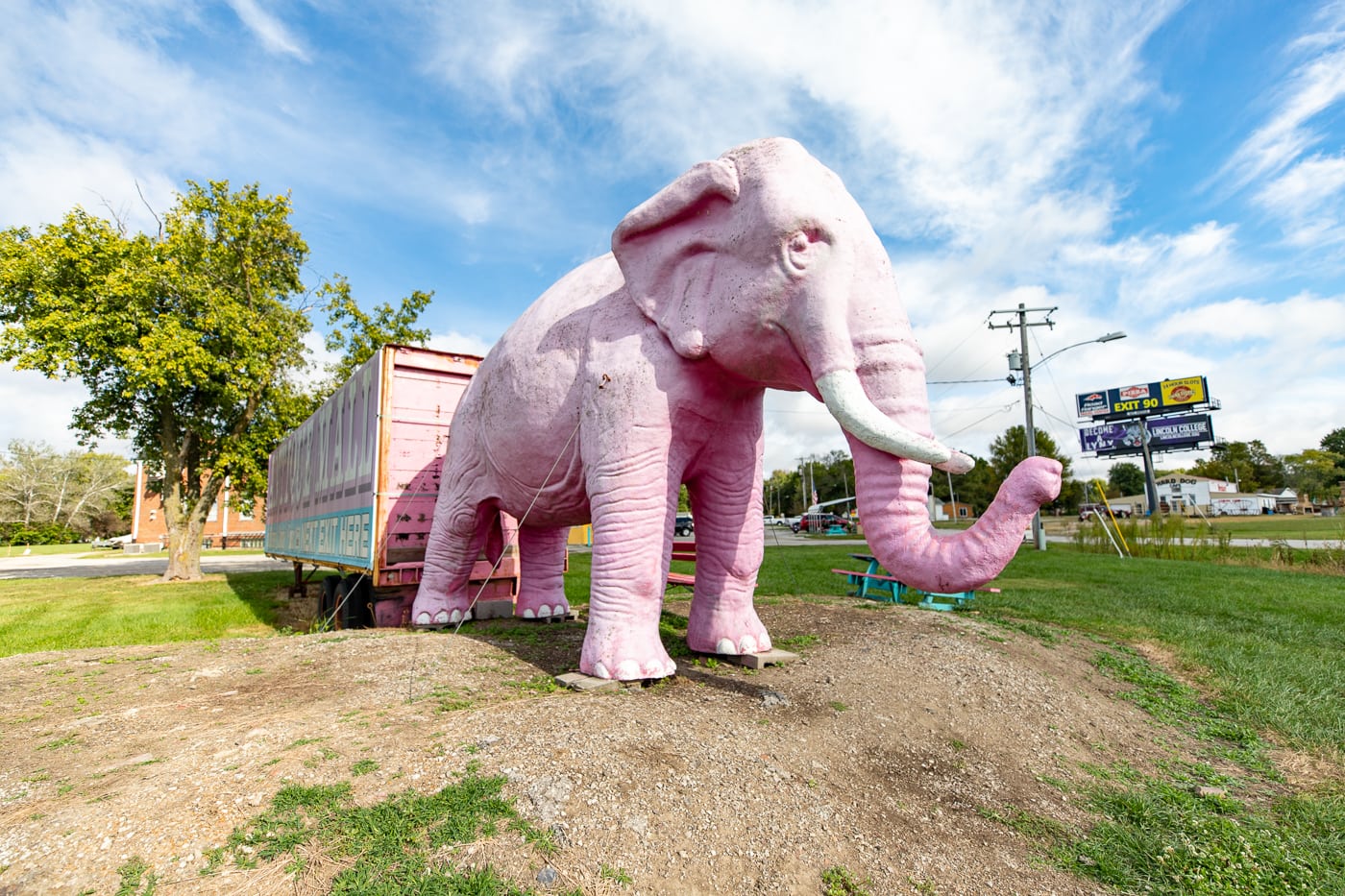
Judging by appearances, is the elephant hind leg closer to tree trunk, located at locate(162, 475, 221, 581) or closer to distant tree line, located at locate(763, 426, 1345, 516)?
tree trunk, located at locate(162, 475, 221, 581)

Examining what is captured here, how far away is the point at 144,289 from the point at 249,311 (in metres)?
1.84

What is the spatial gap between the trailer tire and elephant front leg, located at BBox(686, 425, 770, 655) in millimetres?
5604

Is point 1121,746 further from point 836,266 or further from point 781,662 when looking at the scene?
point 836,266

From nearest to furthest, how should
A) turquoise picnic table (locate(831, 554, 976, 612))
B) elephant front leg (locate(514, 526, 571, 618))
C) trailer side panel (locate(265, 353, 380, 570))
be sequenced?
1. elephant front leg (locate(514, 526, 571, 618))
2. trailer side panel (locate(265, 353, 380, 570))
3. turquoise picnic table (locate(831, 554, 976, 612))

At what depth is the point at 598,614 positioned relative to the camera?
Result: 3930mm

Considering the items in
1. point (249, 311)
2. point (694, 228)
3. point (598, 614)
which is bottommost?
point (598, 614)

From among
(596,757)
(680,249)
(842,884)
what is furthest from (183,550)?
(842,884)

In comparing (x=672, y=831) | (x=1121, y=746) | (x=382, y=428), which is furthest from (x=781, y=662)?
(x=382, y=428)

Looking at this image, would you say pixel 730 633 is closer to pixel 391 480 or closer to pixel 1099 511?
pixel 391 480

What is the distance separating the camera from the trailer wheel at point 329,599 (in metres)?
8.42

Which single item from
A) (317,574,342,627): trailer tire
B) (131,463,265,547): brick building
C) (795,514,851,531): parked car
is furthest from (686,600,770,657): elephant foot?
(131,463,265,547): brick building

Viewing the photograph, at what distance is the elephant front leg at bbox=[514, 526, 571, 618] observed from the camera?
6.64 m

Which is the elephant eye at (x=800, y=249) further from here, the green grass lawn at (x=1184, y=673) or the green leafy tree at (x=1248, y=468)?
the green leafy tree at (x=1248, y=468)

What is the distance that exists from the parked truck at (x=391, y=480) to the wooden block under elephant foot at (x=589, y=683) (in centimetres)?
238
